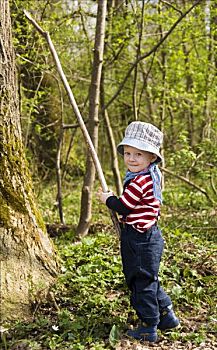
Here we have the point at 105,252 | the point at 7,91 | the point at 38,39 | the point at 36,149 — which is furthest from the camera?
the point at 36,149

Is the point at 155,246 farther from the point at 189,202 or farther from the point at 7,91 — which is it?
the point at 189,202

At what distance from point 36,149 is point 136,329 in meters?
7.30

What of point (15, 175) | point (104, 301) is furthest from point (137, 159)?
point (104, 301)

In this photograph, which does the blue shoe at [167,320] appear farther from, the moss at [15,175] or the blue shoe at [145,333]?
the moss at [15,175]

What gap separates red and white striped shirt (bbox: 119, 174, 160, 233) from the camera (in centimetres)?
377

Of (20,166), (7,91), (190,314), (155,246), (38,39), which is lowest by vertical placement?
(190,314)

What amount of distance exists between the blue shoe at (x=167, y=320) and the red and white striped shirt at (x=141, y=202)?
0.74 meters

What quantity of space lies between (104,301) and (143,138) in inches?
56.7

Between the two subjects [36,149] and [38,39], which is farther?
[36,149]

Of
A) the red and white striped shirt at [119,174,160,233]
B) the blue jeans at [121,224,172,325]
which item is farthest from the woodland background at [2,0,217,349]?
the red and white striped shirt at [119,174,160,233]

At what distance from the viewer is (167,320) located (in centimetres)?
405

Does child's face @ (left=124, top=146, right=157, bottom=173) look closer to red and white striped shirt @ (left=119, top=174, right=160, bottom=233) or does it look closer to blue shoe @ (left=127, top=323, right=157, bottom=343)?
red and white striped shirt @ (left=119, top=174, right=160, bottom=233)

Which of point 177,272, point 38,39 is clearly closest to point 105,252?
point 177,272

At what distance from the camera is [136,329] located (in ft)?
12.8
